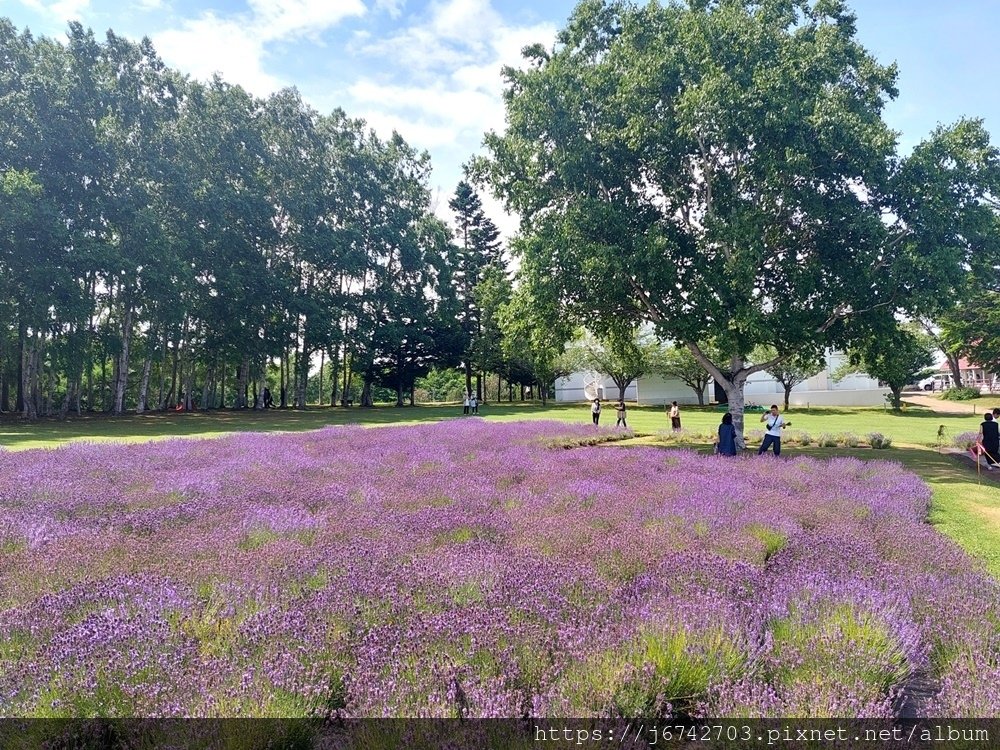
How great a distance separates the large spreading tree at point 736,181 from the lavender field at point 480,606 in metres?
10.0

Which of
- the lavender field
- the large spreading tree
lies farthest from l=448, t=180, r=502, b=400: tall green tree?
the lavender field

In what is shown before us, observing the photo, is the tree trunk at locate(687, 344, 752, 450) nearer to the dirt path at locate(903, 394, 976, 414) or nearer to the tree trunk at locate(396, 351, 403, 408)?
the dirt path at locate(903, 394, 976, 414)

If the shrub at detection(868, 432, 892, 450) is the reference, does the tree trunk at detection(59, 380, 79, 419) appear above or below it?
above

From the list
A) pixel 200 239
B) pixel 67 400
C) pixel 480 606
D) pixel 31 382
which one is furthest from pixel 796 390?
pixel 480 606

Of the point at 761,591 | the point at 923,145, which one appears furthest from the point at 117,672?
the point at 923,145

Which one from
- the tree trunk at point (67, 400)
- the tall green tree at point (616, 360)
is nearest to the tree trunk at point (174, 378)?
the tree trunk at point (67, 400)

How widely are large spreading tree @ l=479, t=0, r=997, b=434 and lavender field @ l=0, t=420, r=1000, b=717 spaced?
33.0 ft

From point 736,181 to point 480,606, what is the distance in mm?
17871

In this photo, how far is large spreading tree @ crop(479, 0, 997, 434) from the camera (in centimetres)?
1619

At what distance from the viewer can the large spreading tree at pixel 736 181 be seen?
1619 centimetres

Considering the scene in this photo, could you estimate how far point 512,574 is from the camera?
4.80 meters

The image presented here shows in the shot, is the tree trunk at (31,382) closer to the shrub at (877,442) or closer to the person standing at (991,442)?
the shrub at (877,442)

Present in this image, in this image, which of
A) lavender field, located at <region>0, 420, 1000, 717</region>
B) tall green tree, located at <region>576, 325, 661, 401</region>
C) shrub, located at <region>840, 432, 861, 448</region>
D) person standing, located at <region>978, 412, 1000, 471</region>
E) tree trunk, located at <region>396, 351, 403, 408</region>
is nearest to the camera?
lavender field, located at <region>0, 420, 1000, 717</region>

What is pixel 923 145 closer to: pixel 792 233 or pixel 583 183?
pixel 792 233
